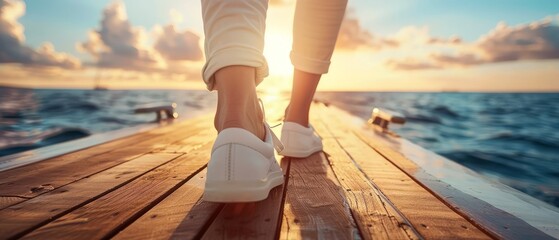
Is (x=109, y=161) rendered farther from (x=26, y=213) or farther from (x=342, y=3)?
(x=342, y=3)

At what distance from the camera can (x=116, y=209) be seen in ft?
2.79

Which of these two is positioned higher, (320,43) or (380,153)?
(320,43)

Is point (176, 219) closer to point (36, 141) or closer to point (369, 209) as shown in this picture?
point (369, 209)

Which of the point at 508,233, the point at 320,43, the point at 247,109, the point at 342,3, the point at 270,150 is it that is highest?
the point at 342,3

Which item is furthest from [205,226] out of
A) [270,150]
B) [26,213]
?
[26,213]

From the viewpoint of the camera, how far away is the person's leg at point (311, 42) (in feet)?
4.39

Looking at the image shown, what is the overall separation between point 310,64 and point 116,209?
89 centimetres

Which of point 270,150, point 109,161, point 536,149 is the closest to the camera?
point 270,150

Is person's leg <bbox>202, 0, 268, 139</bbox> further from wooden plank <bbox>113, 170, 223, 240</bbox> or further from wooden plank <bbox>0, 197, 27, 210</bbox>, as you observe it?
wooden plank <bbox>0, 197, 27, 210</bbox>

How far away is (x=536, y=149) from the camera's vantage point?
5785 mm

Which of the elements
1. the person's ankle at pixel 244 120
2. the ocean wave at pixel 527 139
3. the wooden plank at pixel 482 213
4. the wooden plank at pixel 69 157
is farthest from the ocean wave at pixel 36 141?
the ocean wave at pixel 527 139

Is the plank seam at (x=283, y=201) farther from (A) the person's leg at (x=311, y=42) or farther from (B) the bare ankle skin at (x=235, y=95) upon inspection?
(A) the person's leg at (x=311, y=42)

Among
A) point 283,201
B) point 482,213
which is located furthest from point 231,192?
point 482,213

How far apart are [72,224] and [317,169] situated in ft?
2.66
